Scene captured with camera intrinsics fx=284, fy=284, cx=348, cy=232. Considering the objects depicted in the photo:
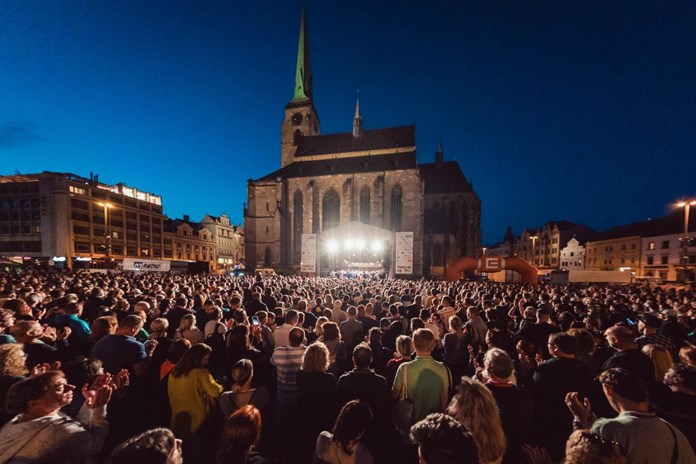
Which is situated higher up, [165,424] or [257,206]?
[257,206]

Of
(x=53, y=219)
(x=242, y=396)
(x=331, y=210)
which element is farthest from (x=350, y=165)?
(x=53, y=219)

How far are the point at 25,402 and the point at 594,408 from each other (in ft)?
16.1

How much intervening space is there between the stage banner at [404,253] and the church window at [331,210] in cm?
1394

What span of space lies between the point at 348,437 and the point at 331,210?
38.1 m

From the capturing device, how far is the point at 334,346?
4359mm

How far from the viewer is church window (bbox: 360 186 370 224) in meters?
38.5

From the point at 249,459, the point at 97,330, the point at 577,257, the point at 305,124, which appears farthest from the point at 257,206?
the point at 577,257

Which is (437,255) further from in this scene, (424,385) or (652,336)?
(424,385)

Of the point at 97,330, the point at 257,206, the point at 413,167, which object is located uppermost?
the point at 413,167

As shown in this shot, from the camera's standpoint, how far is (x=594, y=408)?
303cm

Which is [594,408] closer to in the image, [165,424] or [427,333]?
[427,333]

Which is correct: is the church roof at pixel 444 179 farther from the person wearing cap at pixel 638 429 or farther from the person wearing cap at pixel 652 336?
the person wearing cap at pixel 638 429

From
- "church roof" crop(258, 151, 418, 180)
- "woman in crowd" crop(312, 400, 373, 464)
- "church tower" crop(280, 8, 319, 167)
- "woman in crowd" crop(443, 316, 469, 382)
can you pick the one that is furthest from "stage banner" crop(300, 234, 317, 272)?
"woman in crowd" crop(312, 400, 373, 464)

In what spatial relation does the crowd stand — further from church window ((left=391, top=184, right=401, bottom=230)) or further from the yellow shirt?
church window ((left=391, top=184, right=401, bottom=230))
